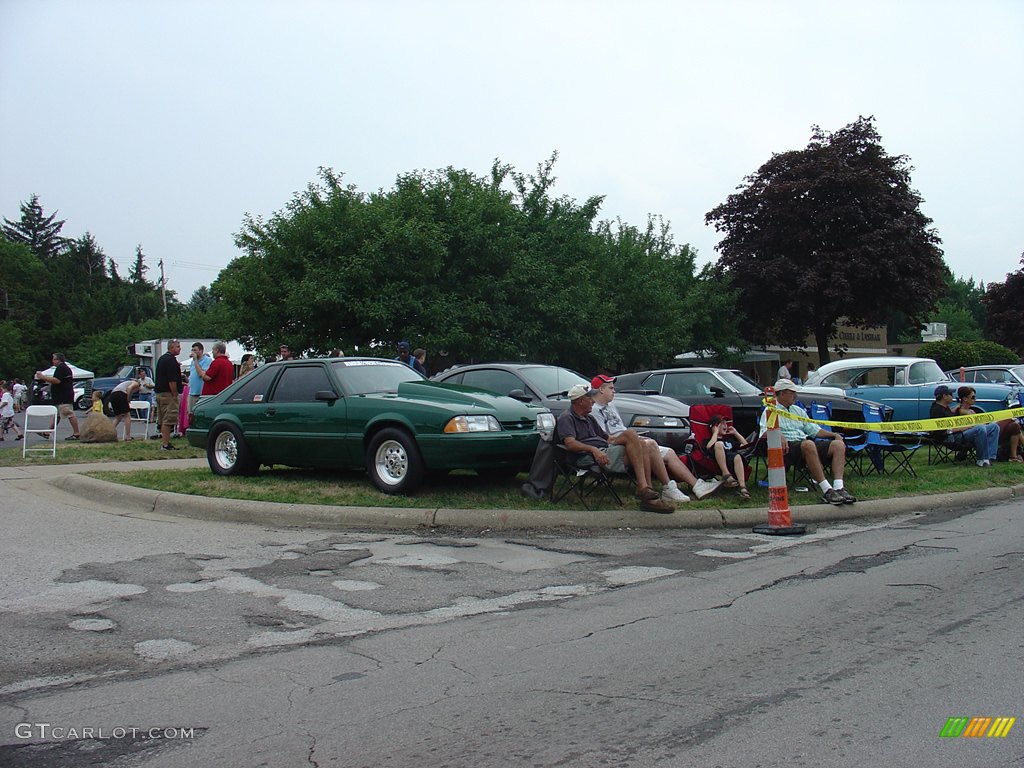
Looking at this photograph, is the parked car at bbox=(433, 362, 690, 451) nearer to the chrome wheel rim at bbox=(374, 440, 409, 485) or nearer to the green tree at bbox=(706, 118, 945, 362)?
the chrome wheel rim at bbox=(374, 440, 409, 485)

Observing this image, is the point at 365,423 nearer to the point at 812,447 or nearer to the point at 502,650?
the point at 812,447

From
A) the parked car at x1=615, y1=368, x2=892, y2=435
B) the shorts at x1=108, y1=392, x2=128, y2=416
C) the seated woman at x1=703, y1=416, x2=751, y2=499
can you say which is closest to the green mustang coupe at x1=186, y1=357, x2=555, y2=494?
the seated woman at x1=703, y1=416, x2=751, y2=499

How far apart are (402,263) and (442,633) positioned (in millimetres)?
16486

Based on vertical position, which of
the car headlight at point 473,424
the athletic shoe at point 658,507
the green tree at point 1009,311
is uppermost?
the green tree at point 1009,311

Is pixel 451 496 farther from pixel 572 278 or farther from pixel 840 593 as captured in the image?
pixel 572 278

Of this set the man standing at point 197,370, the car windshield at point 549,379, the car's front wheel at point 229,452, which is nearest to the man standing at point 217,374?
the man standing at point 197,370

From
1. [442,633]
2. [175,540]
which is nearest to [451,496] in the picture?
[175,540]

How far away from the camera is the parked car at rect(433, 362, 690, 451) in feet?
36.8

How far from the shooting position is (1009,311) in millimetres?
51875

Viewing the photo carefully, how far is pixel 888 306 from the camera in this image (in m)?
42.0

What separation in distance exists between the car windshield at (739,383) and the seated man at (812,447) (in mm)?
3756

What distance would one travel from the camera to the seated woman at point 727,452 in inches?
406

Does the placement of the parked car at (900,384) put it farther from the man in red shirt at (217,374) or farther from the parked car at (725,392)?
the man in red shirt at (217,374)

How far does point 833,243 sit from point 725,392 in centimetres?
2903
